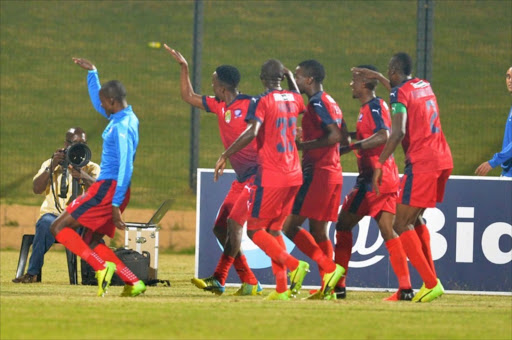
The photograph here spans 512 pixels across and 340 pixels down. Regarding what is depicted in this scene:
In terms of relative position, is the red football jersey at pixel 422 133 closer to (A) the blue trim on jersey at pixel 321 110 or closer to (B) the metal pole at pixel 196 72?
(A) the blue trim on jersey at pixel 321 110

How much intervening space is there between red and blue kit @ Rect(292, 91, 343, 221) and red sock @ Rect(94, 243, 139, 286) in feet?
5.00

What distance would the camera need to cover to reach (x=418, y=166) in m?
9.91

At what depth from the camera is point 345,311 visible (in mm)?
8734

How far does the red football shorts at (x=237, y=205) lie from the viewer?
10078 millimetres

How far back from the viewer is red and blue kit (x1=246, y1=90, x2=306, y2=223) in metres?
9.62

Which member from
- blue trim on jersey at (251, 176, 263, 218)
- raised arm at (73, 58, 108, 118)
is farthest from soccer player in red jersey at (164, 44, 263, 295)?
raised arm at (73, 58, 108, 118)

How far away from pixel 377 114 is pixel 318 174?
75cm

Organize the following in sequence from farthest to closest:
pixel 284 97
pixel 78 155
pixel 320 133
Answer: pixel 78 155 < pixel 320 133 < pixel 284 97

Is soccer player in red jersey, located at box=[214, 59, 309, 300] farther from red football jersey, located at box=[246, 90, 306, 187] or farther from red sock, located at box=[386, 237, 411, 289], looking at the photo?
red sock, located at box=[386, 237, 411, 289]

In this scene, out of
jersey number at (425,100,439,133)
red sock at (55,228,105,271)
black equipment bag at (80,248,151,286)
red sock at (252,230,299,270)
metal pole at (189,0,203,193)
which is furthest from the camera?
metal pole at (189,0,203,193)

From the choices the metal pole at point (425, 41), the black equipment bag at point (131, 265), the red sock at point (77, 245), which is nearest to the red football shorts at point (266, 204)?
the red sock at point (77, 245)

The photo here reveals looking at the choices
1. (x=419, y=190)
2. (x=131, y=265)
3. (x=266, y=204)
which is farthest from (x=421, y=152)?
(x=131, y=265)

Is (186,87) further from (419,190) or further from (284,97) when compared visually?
(419,190)

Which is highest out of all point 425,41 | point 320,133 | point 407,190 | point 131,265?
point 425,41
